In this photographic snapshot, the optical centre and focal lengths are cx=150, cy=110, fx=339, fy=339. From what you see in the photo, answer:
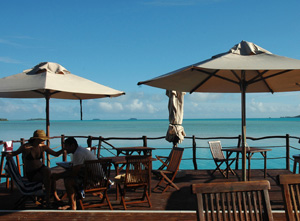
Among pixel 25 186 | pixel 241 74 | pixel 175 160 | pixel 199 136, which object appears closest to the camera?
pixel 25 186

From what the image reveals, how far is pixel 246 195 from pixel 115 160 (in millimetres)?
3929

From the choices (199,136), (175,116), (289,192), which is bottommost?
(199,136)

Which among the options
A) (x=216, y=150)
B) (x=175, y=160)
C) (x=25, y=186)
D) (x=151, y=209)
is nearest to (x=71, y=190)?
(x=25, y=186)

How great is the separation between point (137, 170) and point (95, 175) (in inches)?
24.9

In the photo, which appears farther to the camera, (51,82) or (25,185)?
(51,82)

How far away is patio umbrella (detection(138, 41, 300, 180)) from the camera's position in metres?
4.12

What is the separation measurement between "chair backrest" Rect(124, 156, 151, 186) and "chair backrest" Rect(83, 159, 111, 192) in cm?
31

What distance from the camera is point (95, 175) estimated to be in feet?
15.7

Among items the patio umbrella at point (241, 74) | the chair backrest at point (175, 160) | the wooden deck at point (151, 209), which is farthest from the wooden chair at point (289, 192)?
the chair backrest at point (175, 160)

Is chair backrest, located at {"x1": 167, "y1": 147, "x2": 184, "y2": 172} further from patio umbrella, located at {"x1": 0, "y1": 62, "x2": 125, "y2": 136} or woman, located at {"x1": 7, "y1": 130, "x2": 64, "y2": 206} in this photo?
woman, located at {"x1": 7, "y1": 130, "x2": 64, "y2": 206}

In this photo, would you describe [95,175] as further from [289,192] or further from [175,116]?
[175,116]

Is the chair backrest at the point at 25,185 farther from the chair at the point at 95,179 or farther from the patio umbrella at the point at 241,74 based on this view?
the patio umbrella at the point at 241,74

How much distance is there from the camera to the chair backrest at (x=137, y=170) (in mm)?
4922

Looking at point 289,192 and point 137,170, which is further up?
point 289,192
